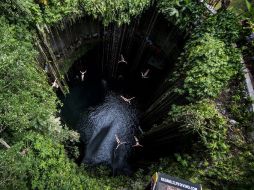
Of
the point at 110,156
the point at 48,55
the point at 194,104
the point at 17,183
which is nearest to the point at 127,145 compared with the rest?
the point at 110,156

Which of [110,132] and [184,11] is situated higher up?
[184,11]

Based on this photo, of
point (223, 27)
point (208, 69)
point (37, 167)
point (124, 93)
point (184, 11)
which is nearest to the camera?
point (37, 167)

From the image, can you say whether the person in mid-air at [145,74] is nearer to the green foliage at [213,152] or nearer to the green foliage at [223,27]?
the green foliage at [223,27]

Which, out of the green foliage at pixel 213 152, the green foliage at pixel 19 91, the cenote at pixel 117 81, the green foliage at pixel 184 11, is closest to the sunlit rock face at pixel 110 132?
the cenote at pixel 117 81

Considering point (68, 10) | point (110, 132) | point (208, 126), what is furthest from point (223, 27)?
point (110, 132)

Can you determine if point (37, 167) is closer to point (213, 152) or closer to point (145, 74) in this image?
point (213, 152)

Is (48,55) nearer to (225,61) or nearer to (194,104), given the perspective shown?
(194,104)

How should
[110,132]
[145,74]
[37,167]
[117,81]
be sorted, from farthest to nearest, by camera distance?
[117,81], [145,74], [110,132], [37,167]
